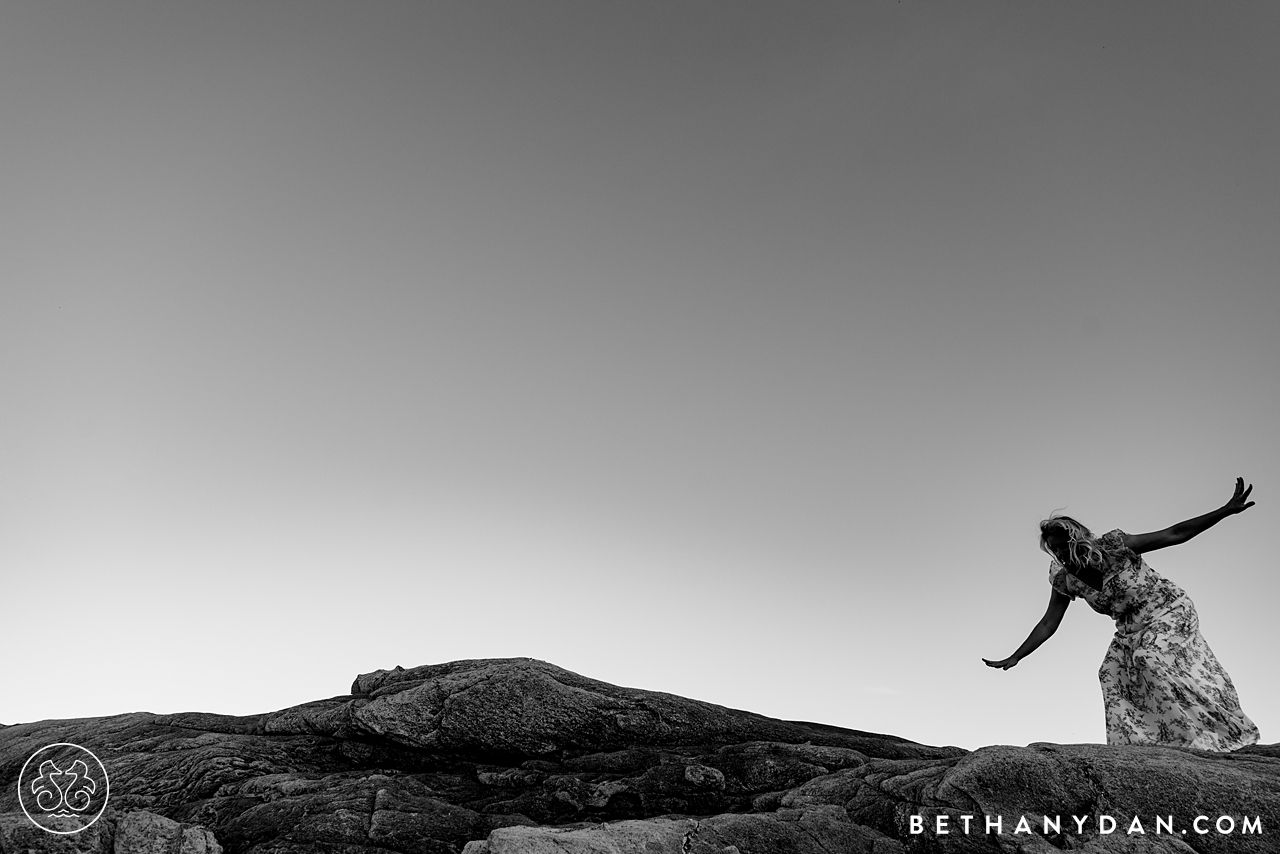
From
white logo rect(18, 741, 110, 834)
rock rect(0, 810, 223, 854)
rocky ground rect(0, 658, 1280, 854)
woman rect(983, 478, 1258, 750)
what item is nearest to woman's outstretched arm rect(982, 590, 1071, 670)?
woman rect(983, 478, 1258, 750)

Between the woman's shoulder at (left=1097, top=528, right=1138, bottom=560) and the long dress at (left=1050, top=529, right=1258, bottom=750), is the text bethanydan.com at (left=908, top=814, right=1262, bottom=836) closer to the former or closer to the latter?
the long dress at (left=1050, top=529, right=1258, bottom=750)

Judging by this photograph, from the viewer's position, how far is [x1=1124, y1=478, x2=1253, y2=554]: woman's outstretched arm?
1123 centimetres

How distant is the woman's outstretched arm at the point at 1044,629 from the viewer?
11.9m

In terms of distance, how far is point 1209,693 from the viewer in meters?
10.8

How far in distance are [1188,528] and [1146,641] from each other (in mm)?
1688

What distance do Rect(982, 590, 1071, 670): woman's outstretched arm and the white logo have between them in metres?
11.6

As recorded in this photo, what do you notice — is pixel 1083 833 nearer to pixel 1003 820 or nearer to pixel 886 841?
pixel 1003 820

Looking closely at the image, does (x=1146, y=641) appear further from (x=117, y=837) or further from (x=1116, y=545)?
(x=117, y=837)

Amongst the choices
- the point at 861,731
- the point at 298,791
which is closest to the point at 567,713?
the point at 298,791

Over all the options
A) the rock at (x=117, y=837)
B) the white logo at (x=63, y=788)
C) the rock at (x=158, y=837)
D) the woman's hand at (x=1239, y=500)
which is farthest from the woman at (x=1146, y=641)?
the white logo at (x=63, y=788)

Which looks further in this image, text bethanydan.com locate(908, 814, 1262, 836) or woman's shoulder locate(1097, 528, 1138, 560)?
woman's shoulder locate(1097, 528, 1138, 560)

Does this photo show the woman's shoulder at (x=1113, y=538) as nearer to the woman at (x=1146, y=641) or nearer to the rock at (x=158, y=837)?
the woman at (x=1146, y=641)

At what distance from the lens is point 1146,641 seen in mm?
11422

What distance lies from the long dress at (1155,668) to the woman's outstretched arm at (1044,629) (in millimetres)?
149
